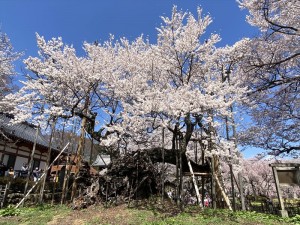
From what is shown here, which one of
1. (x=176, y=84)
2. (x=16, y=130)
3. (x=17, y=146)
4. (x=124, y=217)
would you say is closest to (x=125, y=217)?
(x=124, y=217)

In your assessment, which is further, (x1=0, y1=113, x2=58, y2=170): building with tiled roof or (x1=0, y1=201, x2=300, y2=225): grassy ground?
(x1=0, y1=113, x2=58, y2=170): building with tiled roof

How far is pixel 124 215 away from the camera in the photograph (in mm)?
8164

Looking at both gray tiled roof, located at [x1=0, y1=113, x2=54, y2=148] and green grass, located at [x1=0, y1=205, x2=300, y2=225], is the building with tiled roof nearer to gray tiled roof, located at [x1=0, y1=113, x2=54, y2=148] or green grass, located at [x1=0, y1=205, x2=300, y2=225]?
gray tiled roof, located at [x1=0, y1=113, x2=54, y2=148]

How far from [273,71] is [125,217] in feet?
30.7

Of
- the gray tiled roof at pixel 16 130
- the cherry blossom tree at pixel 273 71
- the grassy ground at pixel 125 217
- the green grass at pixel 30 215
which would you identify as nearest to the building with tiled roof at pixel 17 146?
the gray tiled roof at pixel 16 130

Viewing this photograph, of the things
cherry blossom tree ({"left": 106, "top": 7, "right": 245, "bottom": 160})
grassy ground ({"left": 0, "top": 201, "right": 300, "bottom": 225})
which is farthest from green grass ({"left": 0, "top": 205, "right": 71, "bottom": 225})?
cherry blossom tree ({"left": 106, "top": 7, "right": 245, "bottom": 160})

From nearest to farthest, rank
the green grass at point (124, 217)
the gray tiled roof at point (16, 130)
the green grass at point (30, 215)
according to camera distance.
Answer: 1. the green grass at point (124, 217)
2. the green grass at point (30, 215)
3. the gray tiled roof at point (16, 130)

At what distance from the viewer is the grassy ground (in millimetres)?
7430

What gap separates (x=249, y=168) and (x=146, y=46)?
2353cm

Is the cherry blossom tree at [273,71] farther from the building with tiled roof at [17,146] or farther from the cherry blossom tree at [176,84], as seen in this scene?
the building with tiled roof at [17,146]

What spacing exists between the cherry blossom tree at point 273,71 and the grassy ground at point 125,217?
18.6 feet

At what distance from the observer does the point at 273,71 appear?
439 inches

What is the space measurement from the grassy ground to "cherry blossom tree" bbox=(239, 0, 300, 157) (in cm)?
566

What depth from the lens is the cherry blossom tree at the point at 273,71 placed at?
9.90 m
